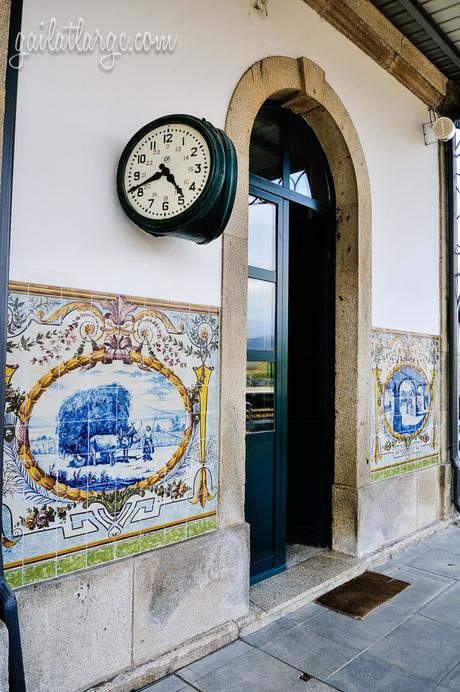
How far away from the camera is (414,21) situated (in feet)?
14.9

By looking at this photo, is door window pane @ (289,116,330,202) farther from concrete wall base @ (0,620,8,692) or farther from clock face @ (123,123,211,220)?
concrete wall base @ (0,620,8,692)

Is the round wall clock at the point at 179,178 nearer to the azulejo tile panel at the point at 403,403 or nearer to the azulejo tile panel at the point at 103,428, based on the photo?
the azulejo tile panel at the point at 103,428

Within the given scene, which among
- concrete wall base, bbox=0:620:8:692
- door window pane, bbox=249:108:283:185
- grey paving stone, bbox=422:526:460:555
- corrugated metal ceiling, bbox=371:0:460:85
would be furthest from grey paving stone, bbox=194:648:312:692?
corrugated metal ceiling, bbox=371:0:460:85

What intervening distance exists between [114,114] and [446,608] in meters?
3.71

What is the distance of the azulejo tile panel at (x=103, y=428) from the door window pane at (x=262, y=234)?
872 millimetres

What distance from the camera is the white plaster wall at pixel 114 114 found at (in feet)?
7.66

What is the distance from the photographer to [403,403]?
489 cm

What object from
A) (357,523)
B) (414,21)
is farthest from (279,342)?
(414,21)

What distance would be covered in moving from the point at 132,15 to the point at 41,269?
1482 millimetres

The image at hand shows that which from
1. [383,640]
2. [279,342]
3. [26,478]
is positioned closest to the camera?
[26,478]

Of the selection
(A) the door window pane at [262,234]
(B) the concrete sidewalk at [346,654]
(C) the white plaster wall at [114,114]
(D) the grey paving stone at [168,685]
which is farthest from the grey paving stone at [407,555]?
(C) the white plaster wall at [114,114]

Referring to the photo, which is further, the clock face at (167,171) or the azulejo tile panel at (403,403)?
the azulejo tile panel at (403,403)

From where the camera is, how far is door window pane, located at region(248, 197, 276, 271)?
3727mm

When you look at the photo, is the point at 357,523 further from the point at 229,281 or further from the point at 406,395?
the point at 229,281
